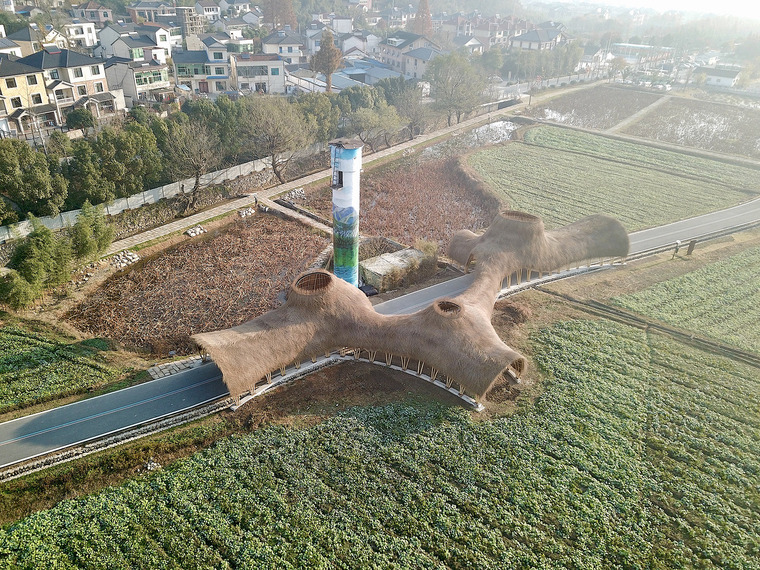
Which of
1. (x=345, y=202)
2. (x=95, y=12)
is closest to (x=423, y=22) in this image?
(x=95, y=12)

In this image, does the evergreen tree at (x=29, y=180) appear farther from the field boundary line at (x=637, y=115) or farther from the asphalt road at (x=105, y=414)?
the field boundary line at (x=637, y=115)

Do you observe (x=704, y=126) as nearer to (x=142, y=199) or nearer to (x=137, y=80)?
(x=142, y=199)

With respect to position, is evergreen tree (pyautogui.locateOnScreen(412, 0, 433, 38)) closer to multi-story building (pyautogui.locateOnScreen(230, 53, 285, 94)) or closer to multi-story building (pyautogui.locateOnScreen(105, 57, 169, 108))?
multi-story building (pyautogui.locateOnScreen(230, 53, 285, 94))

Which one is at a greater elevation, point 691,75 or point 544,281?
point 691,75

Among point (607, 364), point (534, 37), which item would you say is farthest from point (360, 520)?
point (534, 37)

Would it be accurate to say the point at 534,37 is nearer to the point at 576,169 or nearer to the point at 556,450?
the point at 576,169

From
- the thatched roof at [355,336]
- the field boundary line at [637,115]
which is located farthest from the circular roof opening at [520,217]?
the field boundary line at [637,115]
